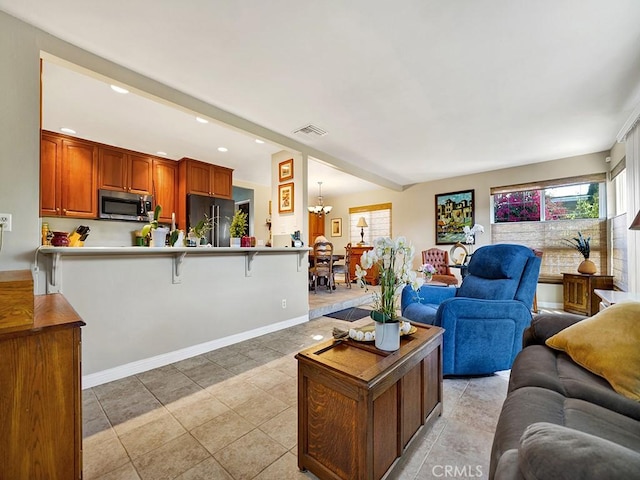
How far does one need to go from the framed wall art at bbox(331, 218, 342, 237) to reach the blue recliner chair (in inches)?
236

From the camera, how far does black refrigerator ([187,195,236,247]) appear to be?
4734 millimetres

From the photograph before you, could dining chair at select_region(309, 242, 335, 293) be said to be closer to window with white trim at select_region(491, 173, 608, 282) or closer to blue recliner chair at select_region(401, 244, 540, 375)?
blue recliner chair at select_region(401, 244, 540, 375)

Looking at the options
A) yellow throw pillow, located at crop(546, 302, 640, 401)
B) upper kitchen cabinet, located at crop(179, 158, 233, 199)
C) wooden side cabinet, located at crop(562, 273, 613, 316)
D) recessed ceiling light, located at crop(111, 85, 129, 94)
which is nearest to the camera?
yellow throw pillow, located at crop(546, 302, 640, 401)

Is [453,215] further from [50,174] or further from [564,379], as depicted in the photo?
[50,174]

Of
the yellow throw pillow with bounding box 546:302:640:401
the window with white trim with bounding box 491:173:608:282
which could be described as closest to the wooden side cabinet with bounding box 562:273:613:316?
the window with white trim with bounding box 491:173:608:282

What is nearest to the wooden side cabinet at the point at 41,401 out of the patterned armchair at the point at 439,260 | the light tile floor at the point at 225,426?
the light tile floor at the point at 225,426

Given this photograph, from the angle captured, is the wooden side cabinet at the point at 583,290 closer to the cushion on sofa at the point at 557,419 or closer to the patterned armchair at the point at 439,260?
the patterned armchair at the point at 439,260

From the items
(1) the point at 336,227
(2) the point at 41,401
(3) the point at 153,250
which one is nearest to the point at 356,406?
(2) the point at 41,401

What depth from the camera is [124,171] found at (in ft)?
14.2

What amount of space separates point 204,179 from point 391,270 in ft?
14.9

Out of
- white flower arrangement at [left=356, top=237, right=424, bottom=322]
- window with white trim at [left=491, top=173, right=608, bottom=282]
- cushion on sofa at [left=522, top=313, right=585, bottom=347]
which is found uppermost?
window with white trim at [left=491, top=173, right=608, bottom=282]

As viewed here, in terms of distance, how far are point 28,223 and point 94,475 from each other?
1640 mm

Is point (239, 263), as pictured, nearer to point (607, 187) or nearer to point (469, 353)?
point (469, 353)

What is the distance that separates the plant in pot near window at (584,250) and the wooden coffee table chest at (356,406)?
4.27 m
